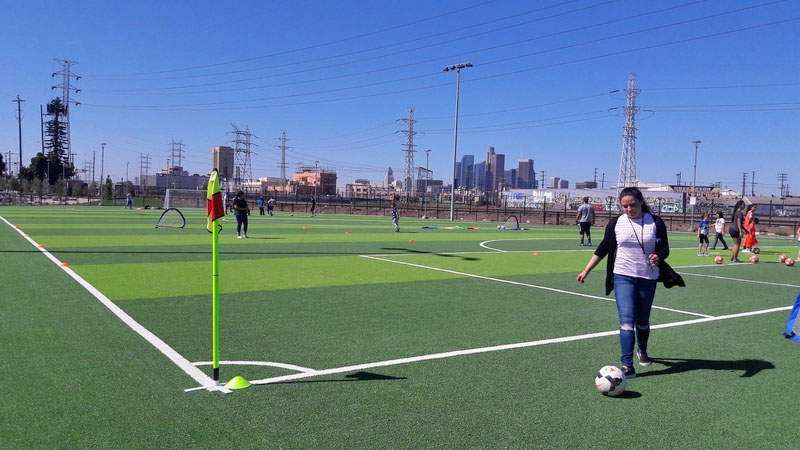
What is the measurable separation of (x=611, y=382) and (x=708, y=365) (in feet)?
6.12

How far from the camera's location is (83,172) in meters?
172

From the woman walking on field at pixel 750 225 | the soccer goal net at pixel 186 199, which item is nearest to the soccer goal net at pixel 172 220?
the woman walking on field at pixel 750 225

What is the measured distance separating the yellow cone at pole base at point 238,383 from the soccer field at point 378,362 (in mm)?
56

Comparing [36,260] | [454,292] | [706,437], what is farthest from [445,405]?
[36,260]

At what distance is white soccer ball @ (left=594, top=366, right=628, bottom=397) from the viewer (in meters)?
5.54

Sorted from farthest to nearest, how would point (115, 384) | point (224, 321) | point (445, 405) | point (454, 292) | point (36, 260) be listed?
point (36, 260) → point (454, 292) → point (224, 321) → point (115, 384) → point (445, 405)

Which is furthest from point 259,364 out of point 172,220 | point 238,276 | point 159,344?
point 172,220

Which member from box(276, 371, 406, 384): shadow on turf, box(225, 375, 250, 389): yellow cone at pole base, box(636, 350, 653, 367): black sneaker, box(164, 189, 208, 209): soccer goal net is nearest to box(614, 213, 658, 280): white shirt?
box(636, 350, 653, 367): black sneaker

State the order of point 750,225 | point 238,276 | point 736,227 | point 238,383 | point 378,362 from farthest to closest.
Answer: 1. point 750,225
2. point 736,227
3. point 238,276
4. point 378,362
5. point 238,383

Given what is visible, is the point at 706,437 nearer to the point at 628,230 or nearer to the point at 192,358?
the point at 628,230

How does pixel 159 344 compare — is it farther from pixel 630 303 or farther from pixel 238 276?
pixel 238 276

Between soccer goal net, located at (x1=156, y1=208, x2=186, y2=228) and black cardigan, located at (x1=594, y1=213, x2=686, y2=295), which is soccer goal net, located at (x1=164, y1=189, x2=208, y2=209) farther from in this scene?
black cardigan, located at (x1=594, y1=213, x2=686, y2=295)

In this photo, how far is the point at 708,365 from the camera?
264 inches

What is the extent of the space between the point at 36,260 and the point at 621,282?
13.9 metres
